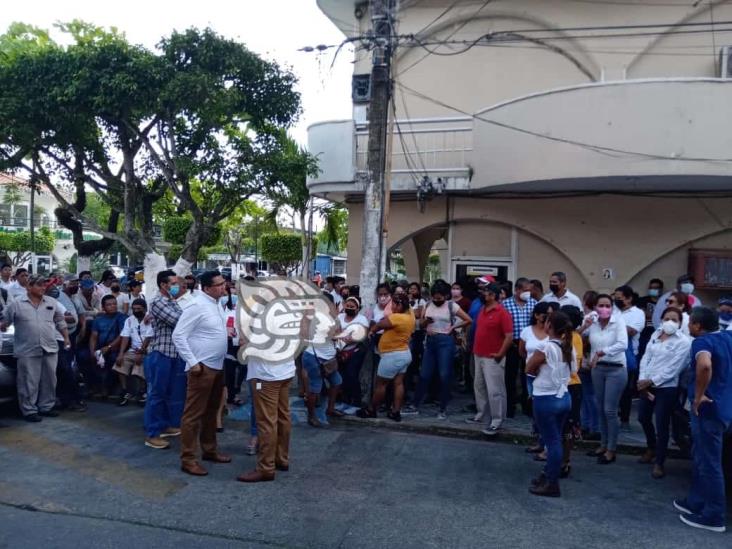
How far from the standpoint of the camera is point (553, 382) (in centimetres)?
494

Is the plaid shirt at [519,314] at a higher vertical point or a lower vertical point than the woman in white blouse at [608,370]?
higher

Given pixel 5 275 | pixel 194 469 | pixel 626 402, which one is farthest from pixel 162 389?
pixel 5 275

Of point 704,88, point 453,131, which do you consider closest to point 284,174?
point 453,131

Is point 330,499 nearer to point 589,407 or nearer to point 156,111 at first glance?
point 589,407

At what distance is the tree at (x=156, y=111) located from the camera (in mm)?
11141

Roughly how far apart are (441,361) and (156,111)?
752 centimetres

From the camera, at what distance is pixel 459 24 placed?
11906 millimetres

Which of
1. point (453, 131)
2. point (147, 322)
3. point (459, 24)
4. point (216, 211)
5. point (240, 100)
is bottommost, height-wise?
point (147, 322)

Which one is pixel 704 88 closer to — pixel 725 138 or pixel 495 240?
pixel 725 138

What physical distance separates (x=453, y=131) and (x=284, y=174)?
3.29 m

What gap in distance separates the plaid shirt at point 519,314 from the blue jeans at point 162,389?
393cm

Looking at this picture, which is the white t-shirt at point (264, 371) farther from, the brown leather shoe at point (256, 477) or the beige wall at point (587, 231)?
the beige wall at point (587, 231)

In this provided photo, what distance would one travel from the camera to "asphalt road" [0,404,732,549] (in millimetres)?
4168

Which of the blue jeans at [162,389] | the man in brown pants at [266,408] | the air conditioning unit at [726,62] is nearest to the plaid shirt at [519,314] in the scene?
the man in brown pants at [266,408]
